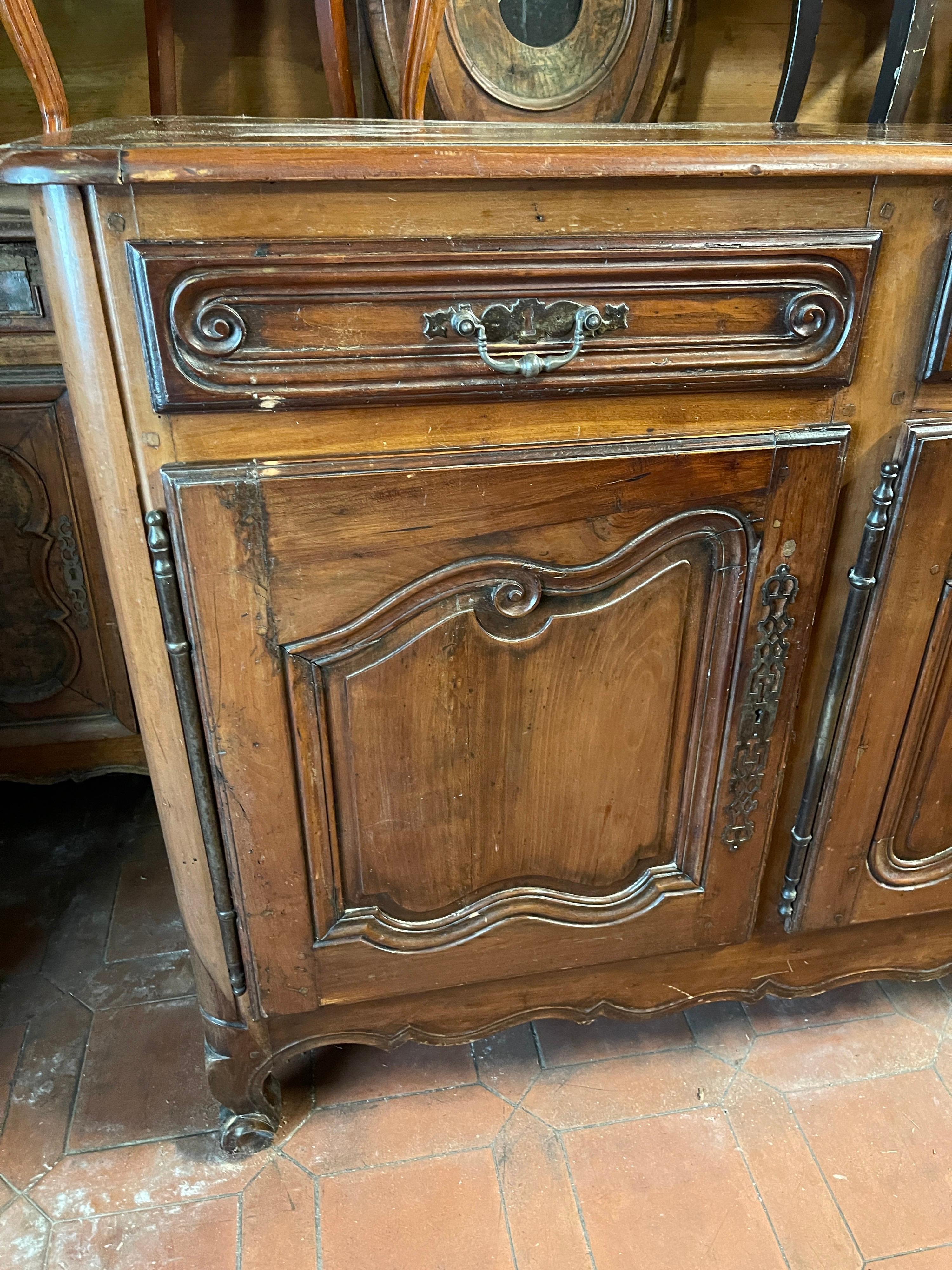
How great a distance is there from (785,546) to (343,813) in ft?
1.58

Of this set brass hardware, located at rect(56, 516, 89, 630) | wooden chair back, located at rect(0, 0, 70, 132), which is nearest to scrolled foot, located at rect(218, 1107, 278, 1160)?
brass hardware, located at rect(56, 516, 89, 630)

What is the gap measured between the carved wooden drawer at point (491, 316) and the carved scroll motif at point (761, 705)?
7.5 inches

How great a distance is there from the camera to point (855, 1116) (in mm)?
1114

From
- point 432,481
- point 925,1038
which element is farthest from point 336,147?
point 925,1038

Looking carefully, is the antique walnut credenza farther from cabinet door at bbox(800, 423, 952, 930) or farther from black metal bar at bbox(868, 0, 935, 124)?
black metal bar at bbox(868, 0, 935, 124)

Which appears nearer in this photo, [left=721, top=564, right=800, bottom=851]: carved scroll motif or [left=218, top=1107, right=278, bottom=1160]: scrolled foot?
[left=721, top=564, right=800, bottom=851]: carved scroll motif

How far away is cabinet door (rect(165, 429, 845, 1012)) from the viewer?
2.38 feet

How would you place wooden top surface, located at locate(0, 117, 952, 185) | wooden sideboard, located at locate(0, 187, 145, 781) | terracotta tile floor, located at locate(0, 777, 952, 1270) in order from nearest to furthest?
wooden top surface, located at locate(0, 117, 952, 185), terracotta tile floor, located at locate(0, 777, 952, 1270), wooden sideboard, located at locate(0, 187, 145, 781)

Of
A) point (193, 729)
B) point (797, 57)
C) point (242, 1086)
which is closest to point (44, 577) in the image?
point (193, 729)

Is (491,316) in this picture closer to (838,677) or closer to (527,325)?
(527,325)

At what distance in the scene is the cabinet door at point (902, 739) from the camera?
0.82 m

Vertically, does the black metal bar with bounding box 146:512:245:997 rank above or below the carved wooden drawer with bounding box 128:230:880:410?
below

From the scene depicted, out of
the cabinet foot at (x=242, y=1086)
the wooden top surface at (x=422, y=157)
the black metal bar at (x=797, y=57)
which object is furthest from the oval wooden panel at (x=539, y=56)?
the cabinet foot at (x=242, y=1086)

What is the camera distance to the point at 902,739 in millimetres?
937
